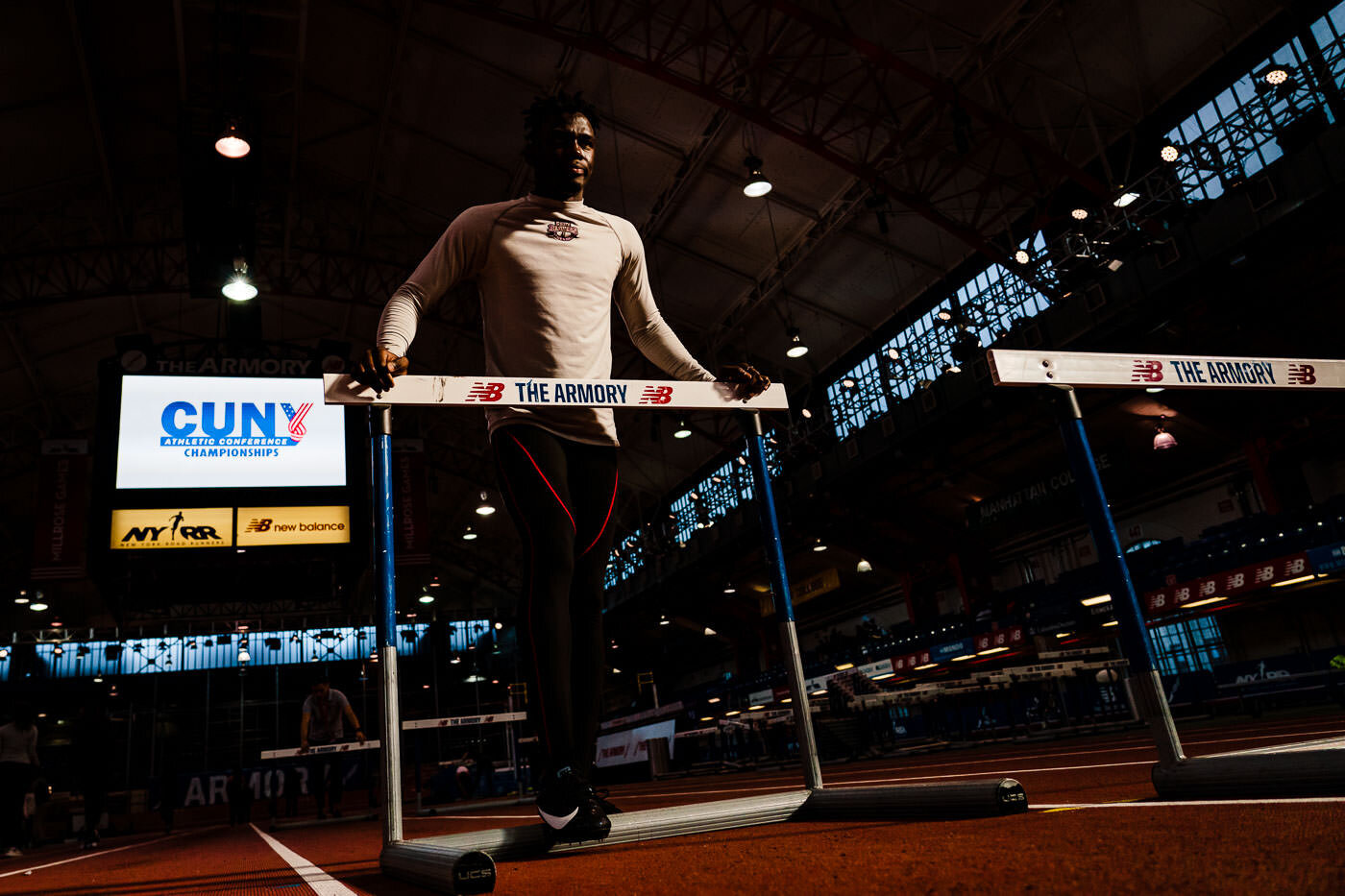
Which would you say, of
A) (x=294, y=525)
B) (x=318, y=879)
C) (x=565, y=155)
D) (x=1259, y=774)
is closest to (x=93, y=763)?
(x=294, y=525)

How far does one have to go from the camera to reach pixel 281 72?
41.2ft

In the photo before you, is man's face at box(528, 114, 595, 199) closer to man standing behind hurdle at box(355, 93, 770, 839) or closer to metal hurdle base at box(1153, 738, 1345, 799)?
man standing behind hurdle at box(355, 93, 770, 839)

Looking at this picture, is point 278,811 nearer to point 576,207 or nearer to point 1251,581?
point 1251,581

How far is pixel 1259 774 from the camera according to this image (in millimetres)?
1396

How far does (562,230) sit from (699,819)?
53.9 inches

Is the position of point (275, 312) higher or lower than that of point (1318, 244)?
higher

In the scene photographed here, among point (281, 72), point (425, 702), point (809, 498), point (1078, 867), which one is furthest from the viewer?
point (425, 702)

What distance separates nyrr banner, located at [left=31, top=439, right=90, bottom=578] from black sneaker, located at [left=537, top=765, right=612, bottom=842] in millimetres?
10570

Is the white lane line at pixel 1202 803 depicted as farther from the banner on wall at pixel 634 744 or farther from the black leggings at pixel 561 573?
the banner on wall at pixel 634 744

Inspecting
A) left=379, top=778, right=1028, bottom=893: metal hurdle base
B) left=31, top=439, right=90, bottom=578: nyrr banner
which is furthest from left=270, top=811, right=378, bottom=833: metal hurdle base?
left=379, top=778, right=1028, bottom=893: metal hurdle base

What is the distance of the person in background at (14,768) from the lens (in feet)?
19.4

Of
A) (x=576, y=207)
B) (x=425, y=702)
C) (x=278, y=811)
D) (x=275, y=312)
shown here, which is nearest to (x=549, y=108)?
(x=576, y=207)

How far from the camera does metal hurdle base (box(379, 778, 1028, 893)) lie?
4.11ft

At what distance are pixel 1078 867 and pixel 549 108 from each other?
6.07 feet
